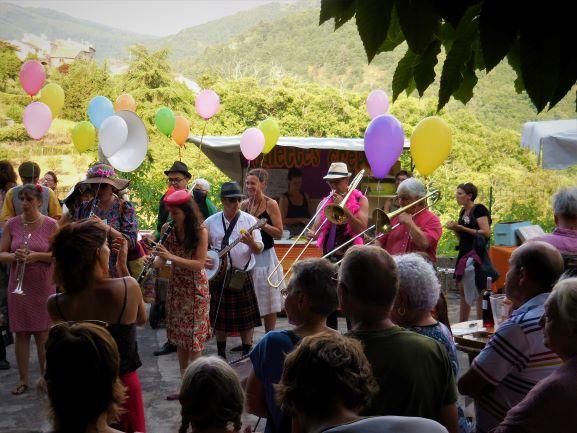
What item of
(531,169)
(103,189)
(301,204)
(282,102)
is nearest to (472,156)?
(531,169)

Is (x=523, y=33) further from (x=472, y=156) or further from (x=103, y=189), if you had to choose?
(x=472, y=156)

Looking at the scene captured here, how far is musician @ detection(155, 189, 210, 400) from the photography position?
5.41 meters

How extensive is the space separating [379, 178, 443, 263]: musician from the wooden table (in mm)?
1134

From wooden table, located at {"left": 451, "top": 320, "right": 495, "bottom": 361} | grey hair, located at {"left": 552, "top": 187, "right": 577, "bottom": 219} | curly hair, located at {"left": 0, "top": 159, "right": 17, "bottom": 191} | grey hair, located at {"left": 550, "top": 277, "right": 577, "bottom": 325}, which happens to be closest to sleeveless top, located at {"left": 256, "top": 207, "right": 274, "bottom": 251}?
curly hair, located at {"left": 0, "top": 159, "right": 17, "bottom": 191}

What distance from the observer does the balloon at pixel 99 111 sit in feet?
37.0

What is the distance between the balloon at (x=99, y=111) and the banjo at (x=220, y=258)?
224 inches

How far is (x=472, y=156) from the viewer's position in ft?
73.0

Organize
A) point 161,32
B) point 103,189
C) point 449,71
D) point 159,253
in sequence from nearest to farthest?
point 449,71 < point 159,253 < point 103,189 < point 161,32

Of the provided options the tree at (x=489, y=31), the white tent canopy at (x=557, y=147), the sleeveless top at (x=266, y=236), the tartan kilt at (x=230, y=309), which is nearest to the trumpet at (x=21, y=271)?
the tartan kilt at (x=230, y=309)

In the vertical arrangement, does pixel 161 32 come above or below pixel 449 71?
above

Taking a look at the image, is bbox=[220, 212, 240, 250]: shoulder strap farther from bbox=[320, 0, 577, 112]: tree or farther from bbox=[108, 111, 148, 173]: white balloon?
bbox=[320, 0, 577, 112]: tree

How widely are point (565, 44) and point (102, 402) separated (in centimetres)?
154

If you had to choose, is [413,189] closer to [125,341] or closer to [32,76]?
[125,341]

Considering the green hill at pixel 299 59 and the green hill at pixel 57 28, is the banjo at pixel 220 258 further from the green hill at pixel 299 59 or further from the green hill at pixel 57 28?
the green hill at pixel 57 28
